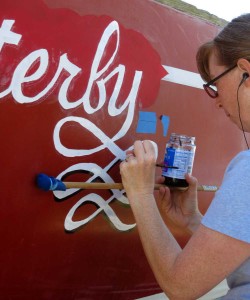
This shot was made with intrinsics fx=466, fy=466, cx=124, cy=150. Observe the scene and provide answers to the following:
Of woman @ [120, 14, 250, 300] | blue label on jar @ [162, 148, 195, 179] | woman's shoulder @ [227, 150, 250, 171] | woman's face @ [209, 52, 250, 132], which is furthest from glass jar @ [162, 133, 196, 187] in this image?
woman's shoulder @ [227, 150, 250, 171]

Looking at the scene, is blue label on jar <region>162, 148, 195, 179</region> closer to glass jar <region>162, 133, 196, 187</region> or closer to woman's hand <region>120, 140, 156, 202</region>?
glass jar <region>162, 133, 196, 187</region>

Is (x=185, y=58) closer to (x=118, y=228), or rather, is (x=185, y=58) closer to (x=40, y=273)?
(x=118, y=228)

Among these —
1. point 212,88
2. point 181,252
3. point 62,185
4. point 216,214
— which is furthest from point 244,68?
point 62,185

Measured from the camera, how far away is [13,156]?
1332 millimetres

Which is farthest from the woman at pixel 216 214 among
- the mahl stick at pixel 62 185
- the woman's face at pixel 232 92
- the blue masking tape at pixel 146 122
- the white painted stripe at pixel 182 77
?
the white painted stripe at pixel 182 77

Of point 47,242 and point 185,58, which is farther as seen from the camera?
point 185,58

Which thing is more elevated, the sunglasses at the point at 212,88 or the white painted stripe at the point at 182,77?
the white painted stripe at the point at 182,77

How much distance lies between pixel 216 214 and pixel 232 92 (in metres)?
0.38

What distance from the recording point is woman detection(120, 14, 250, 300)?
1.07 meters

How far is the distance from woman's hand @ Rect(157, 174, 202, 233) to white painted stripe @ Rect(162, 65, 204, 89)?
0.42 metres

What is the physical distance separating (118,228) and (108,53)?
0.63 metres

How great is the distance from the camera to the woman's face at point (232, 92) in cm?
124

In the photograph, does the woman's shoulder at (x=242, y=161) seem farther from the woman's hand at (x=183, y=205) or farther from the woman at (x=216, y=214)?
the woman's hand at (x=183, y=205)

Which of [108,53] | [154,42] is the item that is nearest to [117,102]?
[108,53]
